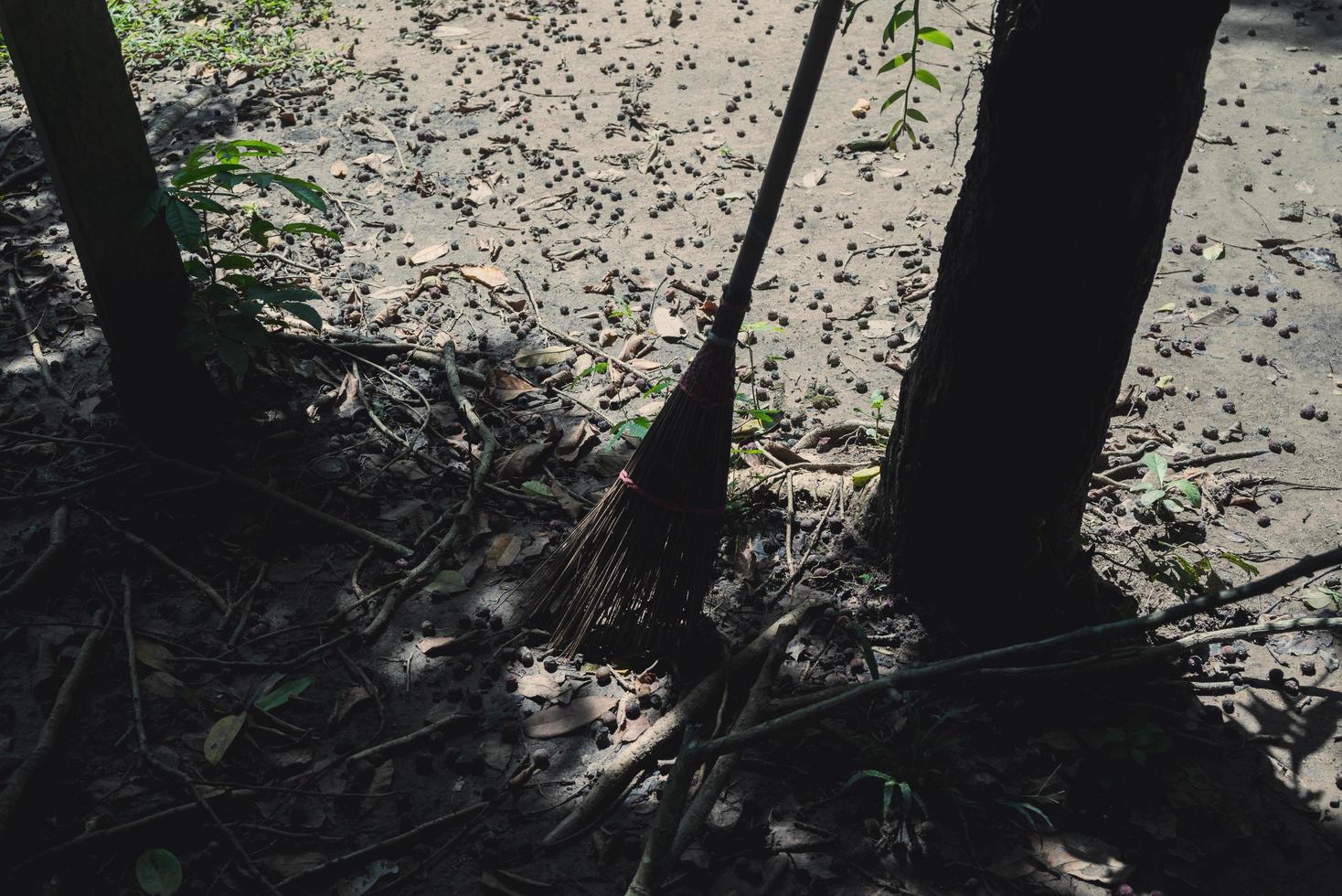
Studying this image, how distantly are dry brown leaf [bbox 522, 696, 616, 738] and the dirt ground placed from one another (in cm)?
1

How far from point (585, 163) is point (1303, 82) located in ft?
13.9

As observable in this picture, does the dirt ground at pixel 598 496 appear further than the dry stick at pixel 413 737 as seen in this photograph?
No

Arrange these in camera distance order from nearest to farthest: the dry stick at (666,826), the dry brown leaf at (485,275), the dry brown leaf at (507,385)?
the dry stick at (666,826)
the dry brown leaf at (507,385)
the dry brown leaf at (485,275)

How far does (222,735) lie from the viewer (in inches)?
109

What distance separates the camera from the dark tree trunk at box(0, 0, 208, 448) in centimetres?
306

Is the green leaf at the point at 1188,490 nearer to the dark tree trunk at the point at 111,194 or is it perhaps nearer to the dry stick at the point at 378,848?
the dry stick at the point at 378,848

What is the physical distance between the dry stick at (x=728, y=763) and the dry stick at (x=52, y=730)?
63.9 inches

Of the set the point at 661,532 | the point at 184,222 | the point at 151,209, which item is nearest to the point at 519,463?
the point at 661,532

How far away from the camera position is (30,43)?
9.91ft

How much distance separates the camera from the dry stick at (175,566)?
3.15m

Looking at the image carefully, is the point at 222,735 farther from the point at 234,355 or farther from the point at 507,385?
the point at 507,385

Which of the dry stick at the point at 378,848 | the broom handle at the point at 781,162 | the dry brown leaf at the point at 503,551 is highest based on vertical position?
the broom handle at the point at 781,162

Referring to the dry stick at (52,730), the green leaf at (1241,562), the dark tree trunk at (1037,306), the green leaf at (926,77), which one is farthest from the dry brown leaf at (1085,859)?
the dry stick at (52,730)

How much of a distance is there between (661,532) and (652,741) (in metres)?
0.57
